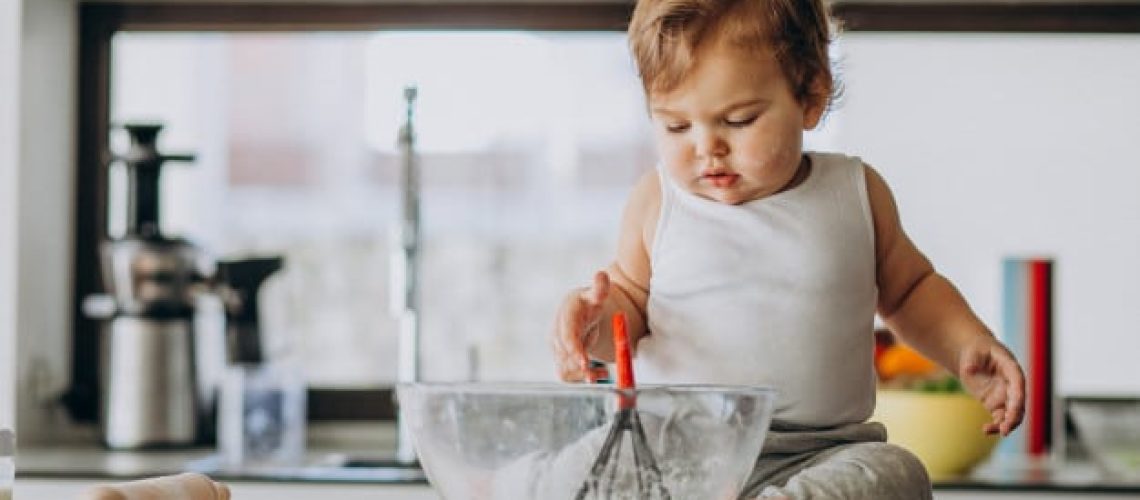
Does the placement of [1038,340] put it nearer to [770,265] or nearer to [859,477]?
[770,265]

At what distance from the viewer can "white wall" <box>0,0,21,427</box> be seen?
224cm

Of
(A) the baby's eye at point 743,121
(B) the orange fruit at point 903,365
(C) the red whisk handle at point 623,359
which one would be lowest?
(B) the orange fruit at point 903,365

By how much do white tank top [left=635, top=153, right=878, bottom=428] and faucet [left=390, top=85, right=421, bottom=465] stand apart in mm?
1209

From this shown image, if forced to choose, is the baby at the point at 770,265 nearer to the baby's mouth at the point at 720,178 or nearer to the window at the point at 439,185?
the baby's mouth at the point at 720,178

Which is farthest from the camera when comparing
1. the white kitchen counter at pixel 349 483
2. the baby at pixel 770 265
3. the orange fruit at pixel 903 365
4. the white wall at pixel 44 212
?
the white wall at pixel 44 212

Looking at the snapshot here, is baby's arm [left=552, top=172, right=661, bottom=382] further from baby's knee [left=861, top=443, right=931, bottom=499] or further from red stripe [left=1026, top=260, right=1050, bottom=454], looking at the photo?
red stripe [left=1026, top=260, right=1050, bottom=454]

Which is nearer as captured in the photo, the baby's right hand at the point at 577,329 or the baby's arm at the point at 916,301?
the baby's right hand at the point at 577,329

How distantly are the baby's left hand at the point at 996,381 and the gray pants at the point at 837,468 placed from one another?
6 centimetres

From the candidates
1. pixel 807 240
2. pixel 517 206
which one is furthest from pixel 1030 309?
pixel 807 240

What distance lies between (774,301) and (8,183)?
61.4 inches

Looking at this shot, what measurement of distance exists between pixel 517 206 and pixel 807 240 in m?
1.70

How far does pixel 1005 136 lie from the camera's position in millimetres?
2467

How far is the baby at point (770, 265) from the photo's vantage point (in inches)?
38.2

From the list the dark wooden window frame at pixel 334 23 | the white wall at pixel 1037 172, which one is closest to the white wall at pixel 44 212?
the dark wooden window frame at pixel 334 23
